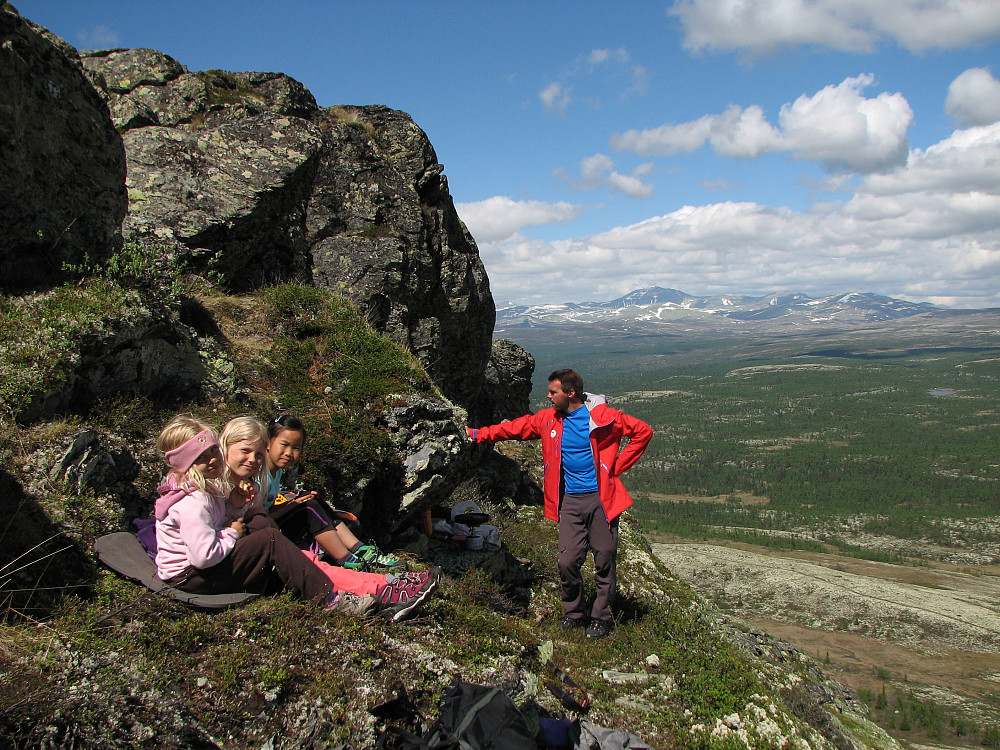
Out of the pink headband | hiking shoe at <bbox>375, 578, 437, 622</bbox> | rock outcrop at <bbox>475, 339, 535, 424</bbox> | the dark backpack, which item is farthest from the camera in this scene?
rock outcrop at <bbox>475, 339, 535, 424</bbox>

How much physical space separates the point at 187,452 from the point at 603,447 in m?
4.63

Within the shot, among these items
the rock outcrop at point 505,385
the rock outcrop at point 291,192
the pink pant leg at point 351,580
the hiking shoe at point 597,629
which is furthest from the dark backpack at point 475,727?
the rock outcrop at point 505,385

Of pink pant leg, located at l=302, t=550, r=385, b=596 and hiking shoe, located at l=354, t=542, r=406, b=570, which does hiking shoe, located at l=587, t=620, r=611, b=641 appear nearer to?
hiking shoe, located at l=354, t=542, r=406, b=570

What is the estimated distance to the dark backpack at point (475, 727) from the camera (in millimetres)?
4004

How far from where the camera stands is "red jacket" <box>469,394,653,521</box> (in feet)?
23.3

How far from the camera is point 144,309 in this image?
7.07 m

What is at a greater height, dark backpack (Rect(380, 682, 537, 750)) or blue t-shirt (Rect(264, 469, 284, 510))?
blue t-shirt (Rect(264, 469, 284, 510))

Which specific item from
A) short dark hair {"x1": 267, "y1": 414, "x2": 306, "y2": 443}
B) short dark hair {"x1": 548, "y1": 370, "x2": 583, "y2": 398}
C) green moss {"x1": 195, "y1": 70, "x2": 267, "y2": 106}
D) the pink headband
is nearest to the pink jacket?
the pink headband

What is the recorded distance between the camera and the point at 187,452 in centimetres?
470

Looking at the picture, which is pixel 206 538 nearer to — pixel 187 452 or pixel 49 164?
pixel 187 452

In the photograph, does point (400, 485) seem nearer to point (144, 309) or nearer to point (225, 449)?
point (225, 449)

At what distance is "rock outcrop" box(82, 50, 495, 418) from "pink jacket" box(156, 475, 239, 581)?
639 cm

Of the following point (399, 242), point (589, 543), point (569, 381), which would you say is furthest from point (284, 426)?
point (399, 242)

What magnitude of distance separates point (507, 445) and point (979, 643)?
7408 cm
